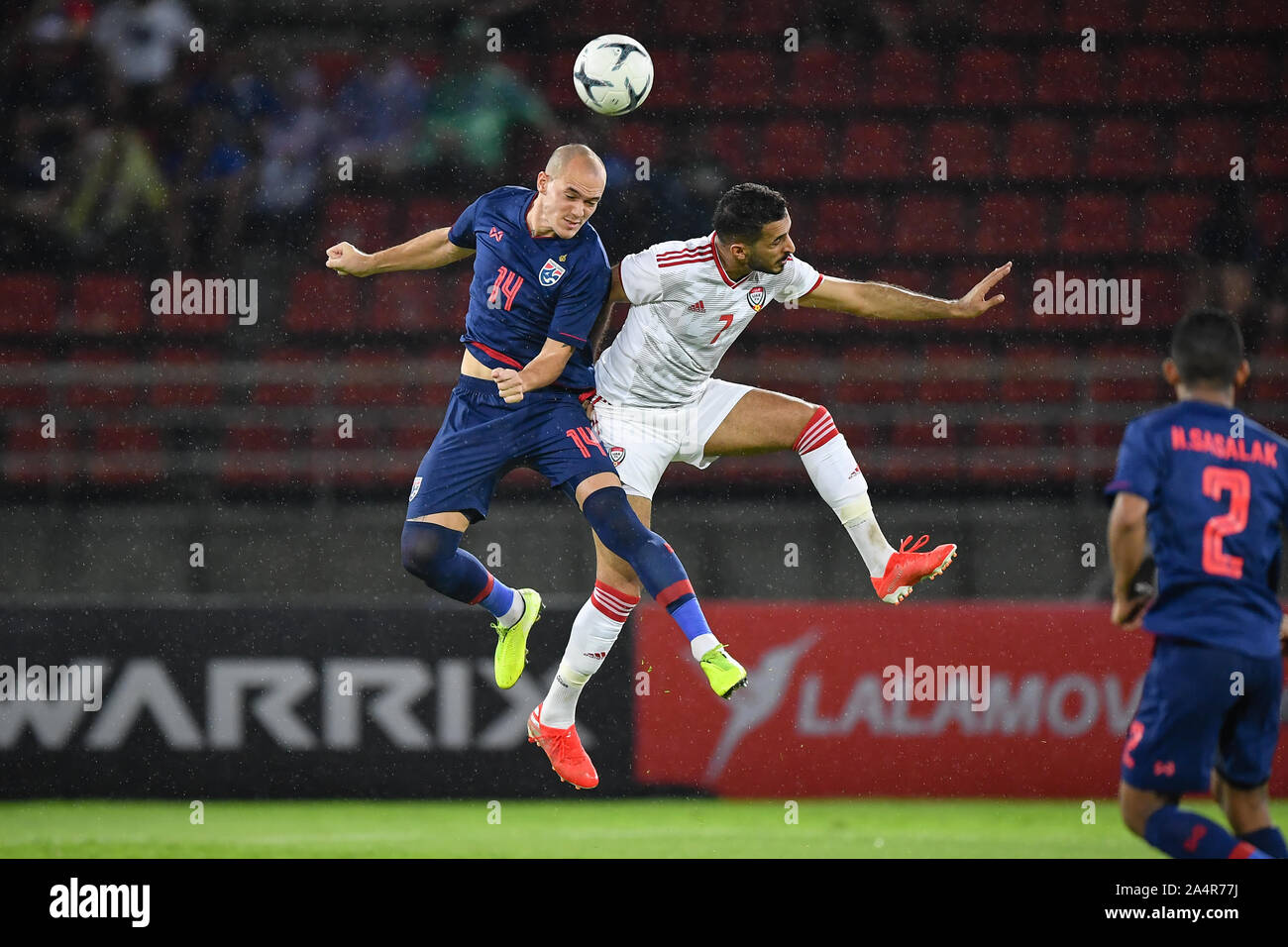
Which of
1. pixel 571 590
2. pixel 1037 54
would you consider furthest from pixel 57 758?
pixel 1037 54

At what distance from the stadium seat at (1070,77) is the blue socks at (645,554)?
7.74m

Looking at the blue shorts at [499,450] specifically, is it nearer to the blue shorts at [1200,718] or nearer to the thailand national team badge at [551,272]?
the thailand national team badge at [551,272]

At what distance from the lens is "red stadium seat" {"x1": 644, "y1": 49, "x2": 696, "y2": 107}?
12703 millimetres

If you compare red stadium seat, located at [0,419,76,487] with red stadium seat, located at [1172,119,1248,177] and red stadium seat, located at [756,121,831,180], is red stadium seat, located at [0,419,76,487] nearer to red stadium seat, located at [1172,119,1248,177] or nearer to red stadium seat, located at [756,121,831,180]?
red stadium seat, located at [756,121,831,180]

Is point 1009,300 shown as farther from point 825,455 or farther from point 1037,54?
point 825,455

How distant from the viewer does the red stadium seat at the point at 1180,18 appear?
42.2 feet

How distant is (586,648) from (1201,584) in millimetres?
2773

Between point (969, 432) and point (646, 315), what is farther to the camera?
point (969, 432)

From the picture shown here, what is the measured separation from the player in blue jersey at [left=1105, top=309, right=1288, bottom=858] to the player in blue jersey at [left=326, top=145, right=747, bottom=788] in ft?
5.94

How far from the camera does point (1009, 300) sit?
38.4ft

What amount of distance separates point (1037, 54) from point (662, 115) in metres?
2.97

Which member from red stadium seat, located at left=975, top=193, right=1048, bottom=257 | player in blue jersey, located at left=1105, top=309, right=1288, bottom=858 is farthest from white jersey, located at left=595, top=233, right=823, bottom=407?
red stadium seat, located at left=975, top=193, right=1048, bottom=257

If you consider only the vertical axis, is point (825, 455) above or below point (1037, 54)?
below

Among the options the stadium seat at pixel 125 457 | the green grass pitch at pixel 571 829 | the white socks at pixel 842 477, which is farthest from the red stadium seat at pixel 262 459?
the white socks at pixel 842 477
